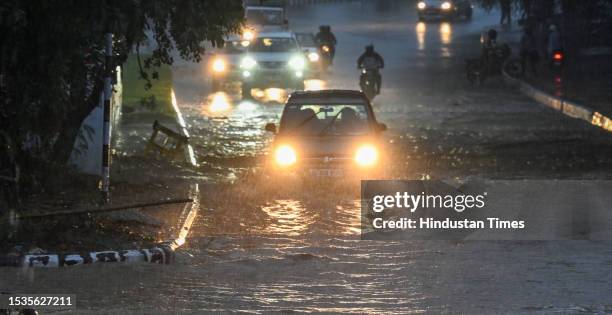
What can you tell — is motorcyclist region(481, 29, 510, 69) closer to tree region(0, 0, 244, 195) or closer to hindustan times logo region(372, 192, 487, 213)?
hindustan times logo region(372, 192, 487, 213)

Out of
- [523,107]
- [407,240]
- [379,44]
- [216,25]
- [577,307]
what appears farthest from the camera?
[379,44]

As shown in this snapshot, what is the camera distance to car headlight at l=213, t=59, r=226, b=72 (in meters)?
38.6

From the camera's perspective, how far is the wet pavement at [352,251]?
398 inches

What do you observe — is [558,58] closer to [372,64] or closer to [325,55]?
[372,64]

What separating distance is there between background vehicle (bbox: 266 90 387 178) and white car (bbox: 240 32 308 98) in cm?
1833

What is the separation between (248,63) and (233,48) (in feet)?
8.17

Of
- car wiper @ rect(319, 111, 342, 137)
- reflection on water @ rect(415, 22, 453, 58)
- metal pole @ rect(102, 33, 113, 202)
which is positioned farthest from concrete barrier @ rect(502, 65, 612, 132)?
reflection on water @ rect(415, 22, 453, 58)

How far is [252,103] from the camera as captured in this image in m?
34.0

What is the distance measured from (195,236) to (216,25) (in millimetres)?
3160

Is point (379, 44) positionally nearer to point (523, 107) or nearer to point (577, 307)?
point (523, 107)

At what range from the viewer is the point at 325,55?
46.7 metres

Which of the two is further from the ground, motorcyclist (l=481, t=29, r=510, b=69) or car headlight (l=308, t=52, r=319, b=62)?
motorcyclist (l=481, t=29, r=510, b=69)

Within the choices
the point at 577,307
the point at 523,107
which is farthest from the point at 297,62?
the point at 577,307

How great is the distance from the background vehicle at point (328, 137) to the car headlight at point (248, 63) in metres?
18.9
